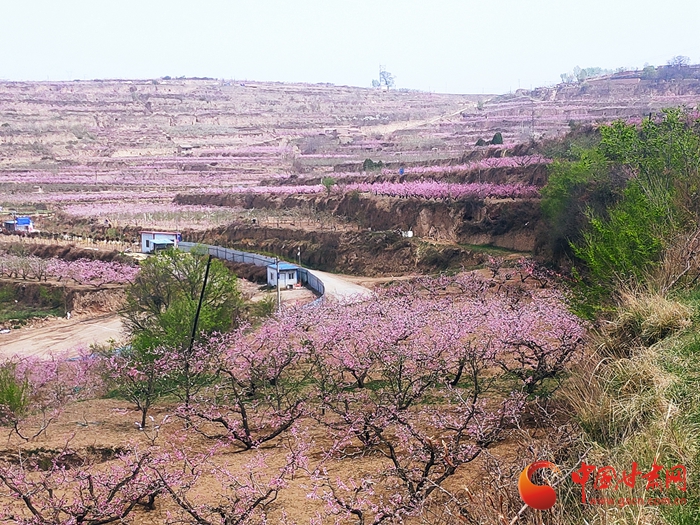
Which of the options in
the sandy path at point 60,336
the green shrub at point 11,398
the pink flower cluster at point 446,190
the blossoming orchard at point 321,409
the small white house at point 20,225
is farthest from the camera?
the small white house at point 20,225

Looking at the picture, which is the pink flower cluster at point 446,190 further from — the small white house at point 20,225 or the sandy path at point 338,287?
the small white house at point 20,225

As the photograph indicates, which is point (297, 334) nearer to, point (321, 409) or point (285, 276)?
point (321, 409)

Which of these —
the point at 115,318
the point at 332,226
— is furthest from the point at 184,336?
the point at 332,226

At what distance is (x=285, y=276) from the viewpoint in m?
39.5

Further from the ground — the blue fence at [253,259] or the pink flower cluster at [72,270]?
the blue fence at [253,259]

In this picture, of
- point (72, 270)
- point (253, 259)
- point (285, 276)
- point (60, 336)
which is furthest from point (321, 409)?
point (72, 270)

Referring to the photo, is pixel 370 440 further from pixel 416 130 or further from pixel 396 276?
pixel 416 130

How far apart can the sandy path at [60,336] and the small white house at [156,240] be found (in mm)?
11168

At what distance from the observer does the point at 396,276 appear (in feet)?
132

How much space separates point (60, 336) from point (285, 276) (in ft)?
38.2

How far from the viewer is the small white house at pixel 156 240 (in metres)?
47.8

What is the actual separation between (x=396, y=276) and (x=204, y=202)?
30.7 meters

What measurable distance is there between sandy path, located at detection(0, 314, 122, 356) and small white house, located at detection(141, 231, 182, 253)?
11.2 meters

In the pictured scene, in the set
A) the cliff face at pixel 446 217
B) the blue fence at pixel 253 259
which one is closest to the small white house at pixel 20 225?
the blue fence at pixel 253 259
